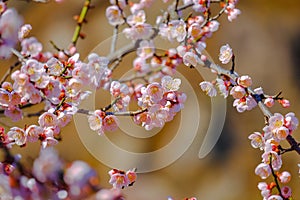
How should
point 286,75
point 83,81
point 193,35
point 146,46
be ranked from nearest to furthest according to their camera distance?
1. point 83,81
2. point 193,35
3. point 146,46
4. point 286,75

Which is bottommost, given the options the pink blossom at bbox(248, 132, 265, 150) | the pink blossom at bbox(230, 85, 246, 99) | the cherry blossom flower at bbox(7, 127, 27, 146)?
the pink blossom at bbox(248, 132, 265, 150)

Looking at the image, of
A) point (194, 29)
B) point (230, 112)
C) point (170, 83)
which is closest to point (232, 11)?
point (194, 29)

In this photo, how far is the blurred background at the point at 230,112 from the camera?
287 centimetres

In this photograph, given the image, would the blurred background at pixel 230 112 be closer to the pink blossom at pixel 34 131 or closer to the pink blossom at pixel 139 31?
the pink blossom at pixel 139 31

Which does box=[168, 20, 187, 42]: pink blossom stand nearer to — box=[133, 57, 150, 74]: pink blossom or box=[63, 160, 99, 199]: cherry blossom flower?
box=[133, 57, 150, 74]: pink blossom

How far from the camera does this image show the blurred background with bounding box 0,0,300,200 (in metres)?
2.87

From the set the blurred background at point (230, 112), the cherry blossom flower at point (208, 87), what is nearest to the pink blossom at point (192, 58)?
the cherry blossom flower at point (208, 87)

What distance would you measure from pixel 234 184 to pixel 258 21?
3.79ft

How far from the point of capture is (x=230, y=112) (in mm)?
2998

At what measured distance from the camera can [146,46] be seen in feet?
5.10

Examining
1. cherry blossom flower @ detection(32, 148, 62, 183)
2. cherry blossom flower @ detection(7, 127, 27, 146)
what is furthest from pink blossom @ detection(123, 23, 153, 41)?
cherry blossom flower @ detection(32, 148, 62, 183)

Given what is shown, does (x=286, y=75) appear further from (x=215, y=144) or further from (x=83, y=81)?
(x=83, y=81)

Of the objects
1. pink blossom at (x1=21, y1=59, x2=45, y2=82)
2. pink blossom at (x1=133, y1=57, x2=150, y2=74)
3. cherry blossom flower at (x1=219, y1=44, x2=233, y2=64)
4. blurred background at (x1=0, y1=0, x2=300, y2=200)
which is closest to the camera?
pink blossom at (x1=21, y1=59, x2=45, y2=82)

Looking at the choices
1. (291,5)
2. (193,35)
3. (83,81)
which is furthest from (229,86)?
(291,5)
